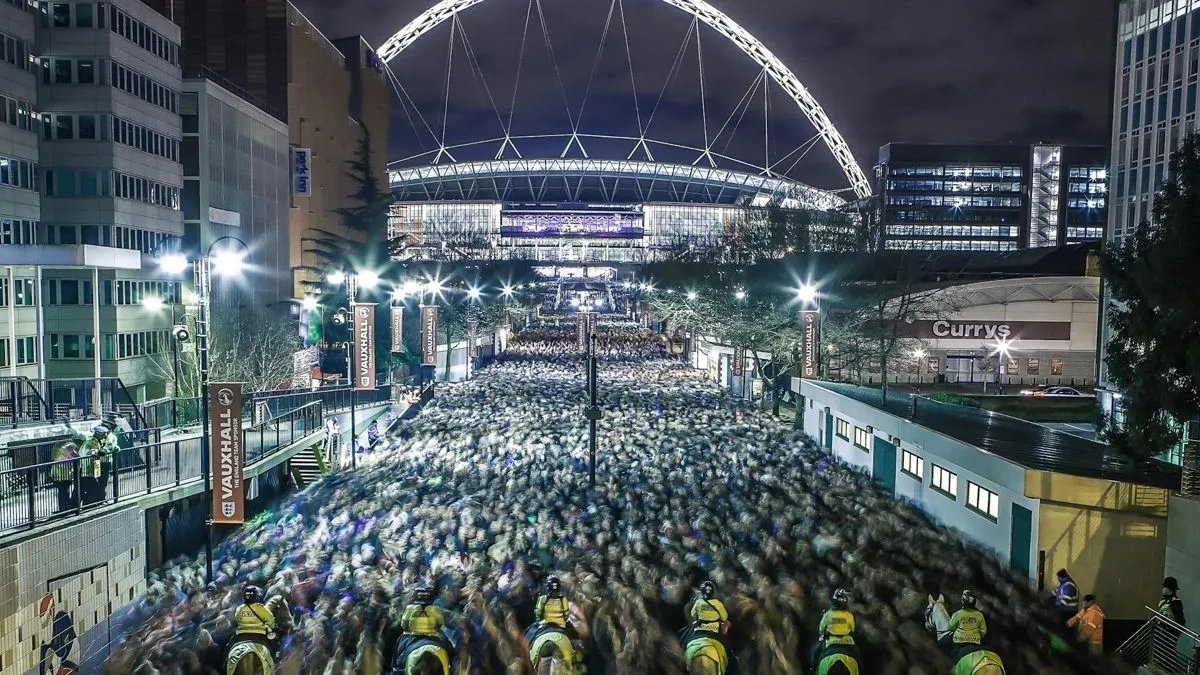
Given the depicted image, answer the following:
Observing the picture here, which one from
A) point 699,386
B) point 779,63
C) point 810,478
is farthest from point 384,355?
point 779,63

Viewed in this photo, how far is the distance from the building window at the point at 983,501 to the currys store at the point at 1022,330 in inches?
1029

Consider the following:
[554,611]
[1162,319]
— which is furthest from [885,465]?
[554,611]

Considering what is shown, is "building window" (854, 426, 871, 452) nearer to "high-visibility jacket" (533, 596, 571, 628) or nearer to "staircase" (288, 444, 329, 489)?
"staircase" (288, 444, 329, 489)

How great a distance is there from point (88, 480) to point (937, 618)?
41.4 ft

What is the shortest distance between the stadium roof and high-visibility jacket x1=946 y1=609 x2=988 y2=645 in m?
144

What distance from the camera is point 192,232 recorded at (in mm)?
41312

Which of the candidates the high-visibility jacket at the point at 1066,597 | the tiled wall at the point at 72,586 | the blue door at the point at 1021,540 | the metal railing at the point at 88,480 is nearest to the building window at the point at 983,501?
the blue door at the point at 1021,540

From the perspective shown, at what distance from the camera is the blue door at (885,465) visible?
69.1 ft

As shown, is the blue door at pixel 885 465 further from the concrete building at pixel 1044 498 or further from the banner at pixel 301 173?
the banner at pixel 301 173

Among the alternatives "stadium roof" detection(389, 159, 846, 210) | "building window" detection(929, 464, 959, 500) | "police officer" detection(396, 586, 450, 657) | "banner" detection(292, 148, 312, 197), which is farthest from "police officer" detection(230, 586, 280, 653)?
"stadium roof" detection(389, 159, 846, 210)

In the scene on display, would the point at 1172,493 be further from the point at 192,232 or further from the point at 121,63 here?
the point at 192,232

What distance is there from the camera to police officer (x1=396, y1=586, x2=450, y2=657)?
9.65 m

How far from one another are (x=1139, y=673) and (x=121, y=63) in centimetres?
3635

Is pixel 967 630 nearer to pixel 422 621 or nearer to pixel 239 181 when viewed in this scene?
pixel 422 621
